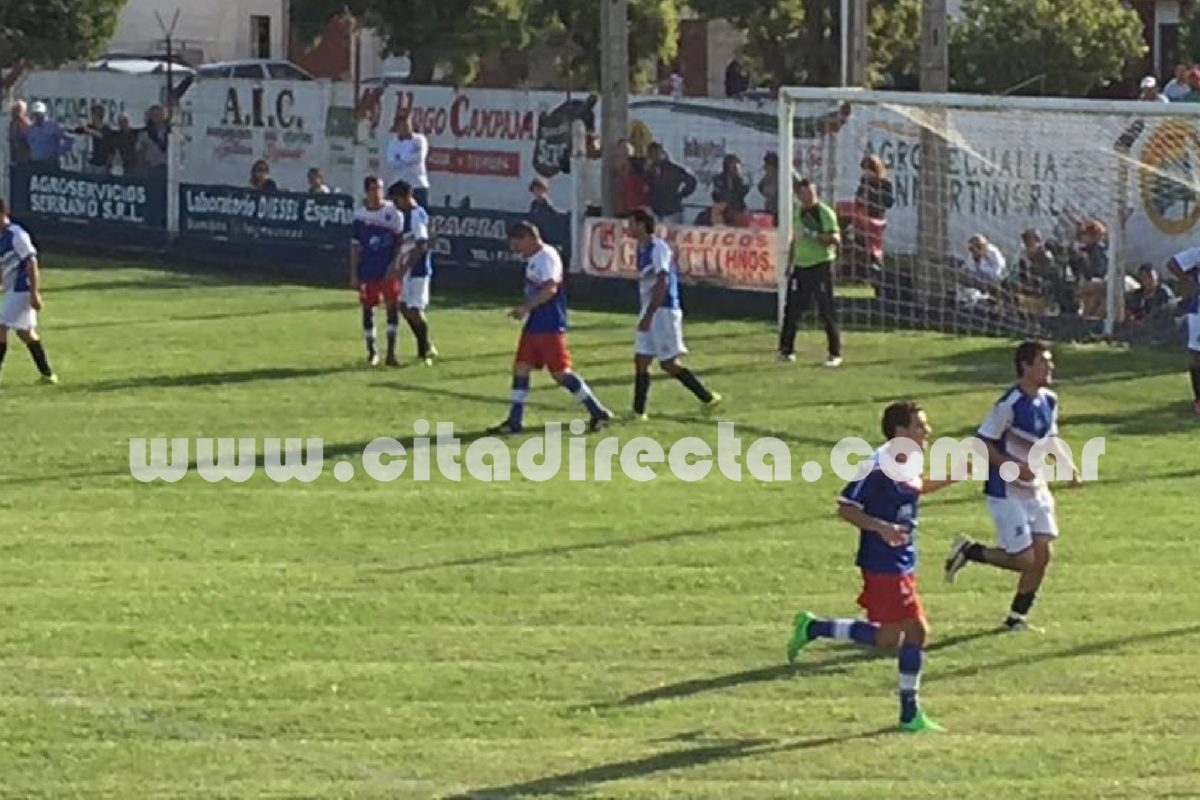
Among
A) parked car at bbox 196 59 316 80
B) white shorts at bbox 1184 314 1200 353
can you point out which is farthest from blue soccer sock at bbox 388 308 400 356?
parked car at bbox 196 59 316 80

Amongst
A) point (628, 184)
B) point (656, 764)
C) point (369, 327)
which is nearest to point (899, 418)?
point (656, 764)

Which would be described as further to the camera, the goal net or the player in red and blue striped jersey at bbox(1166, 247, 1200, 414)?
the goal net

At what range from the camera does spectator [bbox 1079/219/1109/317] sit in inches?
1154

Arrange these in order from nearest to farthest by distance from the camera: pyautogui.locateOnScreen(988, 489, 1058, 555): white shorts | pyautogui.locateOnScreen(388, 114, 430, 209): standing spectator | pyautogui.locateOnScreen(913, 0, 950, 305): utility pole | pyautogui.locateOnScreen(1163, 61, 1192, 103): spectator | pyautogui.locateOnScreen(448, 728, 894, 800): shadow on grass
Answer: pyautogui.locateOnScreen(448, 728, 894, 800): shadow on grass, pyautogui.locateOnScreen(988, 489, 1058, 555): white shorts, pyautogui.locateOnScreen(913, 0, 950, 305): utility pole, pyautogui.locateOnScreen(1163, 61, 1192, 103): spectator, pyautogui.locateOnScreen(388, 114, 430, 209): standing spectator

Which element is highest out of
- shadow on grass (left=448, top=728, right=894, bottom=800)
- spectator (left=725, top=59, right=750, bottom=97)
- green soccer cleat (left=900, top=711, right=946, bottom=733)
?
spectator (left=725, top=59, right=750, bottom=97)

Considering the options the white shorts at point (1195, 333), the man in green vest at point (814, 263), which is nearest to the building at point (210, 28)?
the man in green vest at point (814, 263)

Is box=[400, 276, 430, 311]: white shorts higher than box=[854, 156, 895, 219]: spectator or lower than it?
lower

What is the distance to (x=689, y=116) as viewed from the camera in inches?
1428

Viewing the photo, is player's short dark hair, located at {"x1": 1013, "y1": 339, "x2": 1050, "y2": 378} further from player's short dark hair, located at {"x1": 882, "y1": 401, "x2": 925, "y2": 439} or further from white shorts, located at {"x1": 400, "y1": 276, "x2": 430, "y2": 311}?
white shorts, located at {"x1": 400, "y1": 276, "x2": 430, "y2": 311}

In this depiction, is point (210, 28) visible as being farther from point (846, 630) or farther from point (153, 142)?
point (846, 630)

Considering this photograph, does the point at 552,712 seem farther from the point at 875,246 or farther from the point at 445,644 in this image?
the point at 875,246

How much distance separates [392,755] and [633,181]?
23378 millimetres

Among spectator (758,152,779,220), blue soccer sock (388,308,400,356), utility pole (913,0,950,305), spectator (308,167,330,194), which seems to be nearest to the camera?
blue soccer sock (388,308,400,356)

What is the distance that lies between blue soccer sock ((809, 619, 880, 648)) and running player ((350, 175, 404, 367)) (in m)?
13.4
